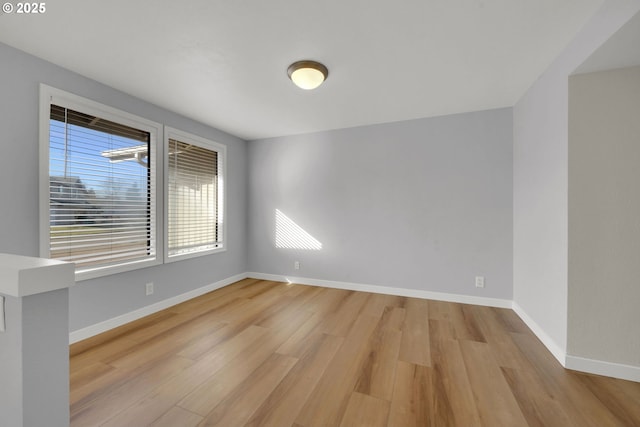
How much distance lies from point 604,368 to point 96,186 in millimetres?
4483

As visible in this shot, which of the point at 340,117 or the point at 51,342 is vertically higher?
the point at 340,117

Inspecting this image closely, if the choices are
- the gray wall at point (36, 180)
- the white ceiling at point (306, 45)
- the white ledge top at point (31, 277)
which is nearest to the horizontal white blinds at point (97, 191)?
the gray wall at point (36, 180)

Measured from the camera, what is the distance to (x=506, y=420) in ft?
4.72

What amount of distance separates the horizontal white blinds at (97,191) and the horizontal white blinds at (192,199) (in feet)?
1.00

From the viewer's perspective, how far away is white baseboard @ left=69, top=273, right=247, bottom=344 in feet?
7.55

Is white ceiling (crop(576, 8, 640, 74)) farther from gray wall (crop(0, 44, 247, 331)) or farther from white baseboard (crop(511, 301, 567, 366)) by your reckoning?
gray wall (crop(0, 44, 247, 331))

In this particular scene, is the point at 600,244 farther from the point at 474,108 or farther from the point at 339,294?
the point at 339,294

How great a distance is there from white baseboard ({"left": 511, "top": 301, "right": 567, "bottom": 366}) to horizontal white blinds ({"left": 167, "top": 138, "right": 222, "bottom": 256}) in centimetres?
397

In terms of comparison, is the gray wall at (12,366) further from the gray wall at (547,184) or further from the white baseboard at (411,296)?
the gray wall at (547,184)

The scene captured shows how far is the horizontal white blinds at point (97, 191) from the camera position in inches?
87.4

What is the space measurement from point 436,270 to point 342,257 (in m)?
1.30

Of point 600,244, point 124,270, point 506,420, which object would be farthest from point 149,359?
point 600,244

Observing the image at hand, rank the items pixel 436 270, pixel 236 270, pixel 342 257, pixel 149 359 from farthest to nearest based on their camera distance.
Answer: pixel 236 270, pixel 342 257, pixel 436 270, pixel 149 359

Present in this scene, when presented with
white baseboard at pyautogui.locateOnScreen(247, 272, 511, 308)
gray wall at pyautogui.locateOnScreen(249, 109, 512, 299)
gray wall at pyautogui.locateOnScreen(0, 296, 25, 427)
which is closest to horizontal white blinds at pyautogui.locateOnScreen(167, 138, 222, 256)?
gray wall at pyautogui.locateOnScreen(249, 109, 512, 299)
